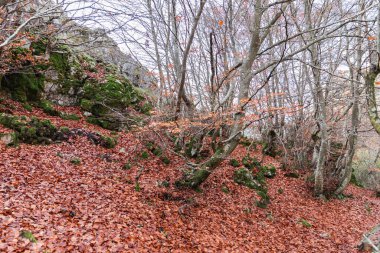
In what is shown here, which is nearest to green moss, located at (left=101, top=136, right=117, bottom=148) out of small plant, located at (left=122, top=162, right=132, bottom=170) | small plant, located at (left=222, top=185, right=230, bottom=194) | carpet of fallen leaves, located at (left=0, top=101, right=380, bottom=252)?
carpet of fallen leaves, located at (left=0, top=101, right=380, bottom=252)

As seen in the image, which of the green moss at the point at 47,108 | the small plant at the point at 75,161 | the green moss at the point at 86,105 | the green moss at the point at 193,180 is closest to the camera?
the small plant at the point at 75,161

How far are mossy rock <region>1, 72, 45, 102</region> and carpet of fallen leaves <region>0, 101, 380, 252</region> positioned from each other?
0.73 m

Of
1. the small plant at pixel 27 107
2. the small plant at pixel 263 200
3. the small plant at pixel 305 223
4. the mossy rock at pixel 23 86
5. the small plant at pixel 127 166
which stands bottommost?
the small plant at pixel 305 223

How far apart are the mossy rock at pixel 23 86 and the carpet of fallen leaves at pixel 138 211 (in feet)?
2.39

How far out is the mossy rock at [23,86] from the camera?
8.41 m

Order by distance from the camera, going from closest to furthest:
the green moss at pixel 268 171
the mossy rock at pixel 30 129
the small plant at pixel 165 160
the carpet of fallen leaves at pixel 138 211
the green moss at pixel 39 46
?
the carpet of fallen leaves at pixel 138 211 → the mossy rock at pixel 30 129 → the small plant at pixel 165 160 → the green moss at pixel 268 171 → the green moss at pixel 39 46

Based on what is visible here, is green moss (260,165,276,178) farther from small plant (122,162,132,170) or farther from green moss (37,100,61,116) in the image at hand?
green moss (37,100,61,116)

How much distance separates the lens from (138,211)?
16.6 feet

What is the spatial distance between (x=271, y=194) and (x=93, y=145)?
636 centimetres

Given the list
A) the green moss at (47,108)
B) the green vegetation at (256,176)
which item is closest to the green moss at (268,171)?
the green vegetation at (256,176)

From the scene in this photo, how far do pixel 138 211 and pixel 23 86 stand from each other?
23.2 feet

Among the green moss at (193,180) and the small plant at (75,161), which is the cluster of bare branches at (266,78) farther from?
the small plant at (75,161)

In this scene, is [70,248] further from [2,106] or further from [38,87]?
[38,87]

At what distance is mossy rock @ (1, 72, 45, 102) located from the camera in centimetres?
841
